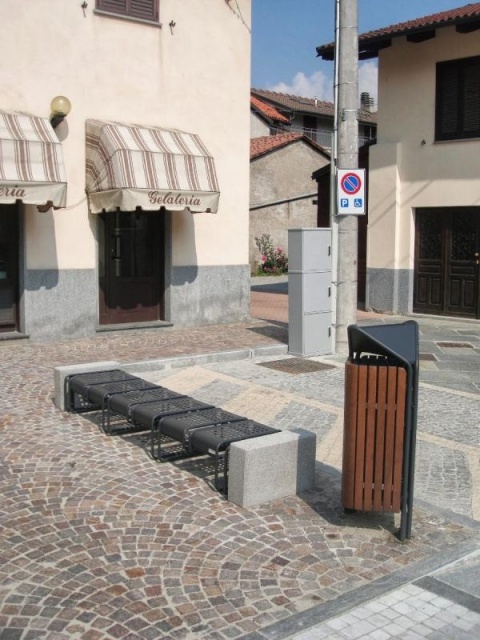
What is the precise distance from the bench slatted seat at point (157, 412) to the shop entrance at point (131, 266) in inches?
248

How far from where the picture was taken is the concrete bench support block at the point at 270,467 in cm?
489

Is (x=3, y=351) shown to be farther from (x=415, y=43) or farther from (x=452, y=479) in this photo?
(x=415, y=43)

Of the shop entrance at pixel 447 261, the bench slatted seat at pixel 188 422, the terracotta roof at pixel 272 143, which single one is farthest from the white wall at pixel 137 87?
the terracotta roof at pixel 272 143

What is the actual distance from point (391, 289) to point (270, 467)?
11.1 metres

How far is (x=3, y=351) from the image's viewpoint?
10.5 meters

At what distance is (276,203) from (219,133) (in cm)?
1645

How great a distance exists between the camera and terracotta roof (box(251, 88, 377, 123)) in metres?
36.3

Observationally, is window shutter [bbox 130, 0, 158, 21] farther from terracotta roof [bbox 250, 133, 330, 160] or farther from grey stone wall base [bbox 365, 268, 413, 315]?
terracotta roof [bbox 250, 133, 330, 160]

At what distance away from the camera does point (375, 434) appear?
437 centimetres

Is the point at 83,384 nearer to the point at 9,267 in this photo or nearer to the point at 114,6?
the point at 9,267

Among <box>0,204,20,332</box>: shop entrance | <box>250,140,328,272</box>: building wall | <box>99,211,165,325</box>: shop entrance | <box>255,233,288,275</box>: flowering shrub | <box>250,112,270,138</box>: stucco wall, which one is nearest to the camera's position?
<box>0,204,20,332</box>: shop entrance

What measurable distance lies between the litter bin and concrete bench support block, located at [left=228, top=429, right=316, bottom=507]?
2.22ft

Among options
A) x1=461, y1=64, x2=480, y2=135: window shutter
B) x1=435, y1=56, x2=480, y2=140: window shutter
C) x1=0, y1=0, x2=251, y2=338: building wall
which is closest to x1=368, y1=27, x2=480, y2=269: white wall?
x1=435, y1=56, x2=480, y2=140: window shutter

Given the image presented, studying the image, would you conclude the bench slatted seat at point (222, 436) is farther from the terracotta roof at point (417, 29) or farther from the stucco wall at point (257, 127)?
the stucco wall at point (257, 127)
